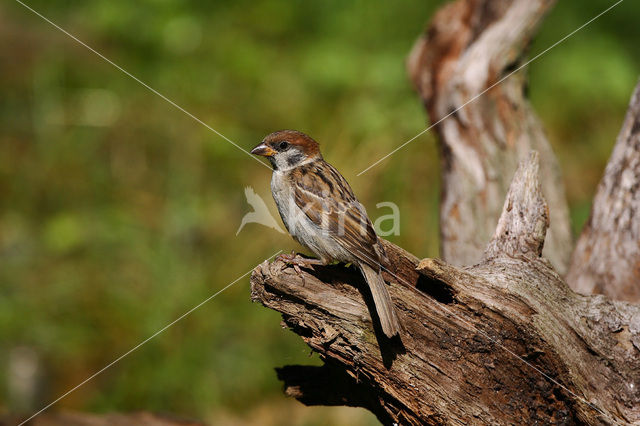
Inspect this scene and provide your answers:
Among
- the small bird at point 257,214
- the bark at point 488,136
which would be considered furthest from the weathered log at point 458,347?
the small bird at point 257,214

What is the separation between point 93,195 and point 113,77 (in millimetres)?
1837

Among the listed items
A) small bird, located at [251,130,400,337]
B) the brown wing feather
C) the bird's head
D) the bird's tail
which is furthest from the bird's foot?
the bird's head

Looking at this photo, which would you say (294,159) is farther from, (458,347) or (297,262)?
(458,347)

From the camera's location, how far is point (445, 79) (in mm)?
5605

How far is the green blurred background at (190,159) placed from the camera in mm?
5898

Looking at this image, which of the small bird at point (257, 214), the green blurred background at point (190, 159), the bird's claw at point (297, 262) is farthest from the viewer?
the small bird at point (257, 214)

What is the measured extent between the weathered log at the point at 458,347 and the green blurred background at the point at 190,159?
7.52 ft

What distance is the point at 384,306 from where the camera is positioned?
3309 millimetres

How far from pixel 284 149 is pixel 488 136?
5.37ft

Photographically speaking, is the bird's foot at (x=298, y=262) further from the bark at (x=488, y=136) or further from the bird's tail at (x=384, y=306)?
the bark at (x=488, y=136)

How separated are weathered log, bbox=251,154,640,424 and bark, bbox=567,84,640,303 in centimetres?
115

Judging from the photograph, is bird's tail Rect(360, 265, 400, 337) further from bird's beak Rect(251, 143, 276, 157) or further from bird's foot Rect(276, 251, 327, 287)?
bird's beak Rect(251, 143, 276, 157)

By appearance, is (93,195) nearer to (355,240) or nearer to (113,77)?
(113,77)

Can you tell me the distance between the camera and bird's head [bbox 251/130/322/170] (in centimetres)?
457
